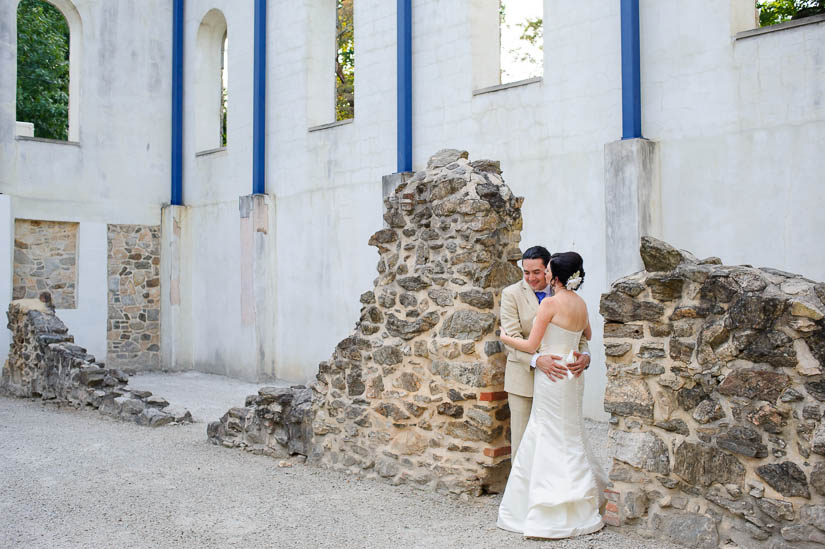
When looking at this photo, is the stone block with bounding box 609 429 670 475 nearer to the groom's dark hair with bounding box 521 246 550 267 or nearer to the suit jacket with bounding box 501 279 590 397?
the suit jacket with bounding box 501 279 590 397

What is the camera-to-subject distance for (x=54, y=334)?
11414 mm

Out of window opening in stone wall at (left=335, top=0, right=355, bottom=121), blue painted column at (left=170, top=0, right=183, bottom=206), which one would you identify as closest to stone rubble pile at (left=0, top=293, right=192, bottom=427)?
blue painted column at (left=170, top=0, right=183, bottom=206)

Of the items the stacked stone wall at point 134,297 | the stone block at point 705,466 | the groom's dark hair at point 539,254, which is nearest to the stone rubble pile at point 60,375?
the stacked stone wall at point 134,297

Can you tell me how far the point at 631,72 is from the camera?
884cm

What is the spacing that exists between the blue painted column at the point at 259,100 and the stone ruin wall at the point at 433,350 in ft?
26.6

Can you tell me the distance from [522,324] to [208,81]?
12555mm

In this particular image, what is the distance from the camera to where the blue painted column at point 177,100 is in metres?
16.1

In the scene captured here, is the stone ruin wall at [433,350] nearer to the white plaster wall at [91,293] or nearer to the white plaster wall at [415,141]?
the white plaster wall at [415,141]

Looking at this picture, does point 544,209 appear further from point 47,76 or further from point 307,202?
point 47,76

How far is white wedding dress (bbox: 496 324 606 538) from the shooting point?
4785 millimetres

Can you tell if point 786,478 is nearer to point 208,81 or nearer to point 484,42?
point 484,42

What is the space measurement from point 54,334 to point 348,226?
183 inches

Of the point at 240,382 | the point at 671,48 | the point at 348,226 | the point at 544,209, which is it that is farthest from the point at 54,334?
the point at 671,48

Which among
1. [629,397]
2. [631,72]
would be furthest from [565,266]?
[631,72]
